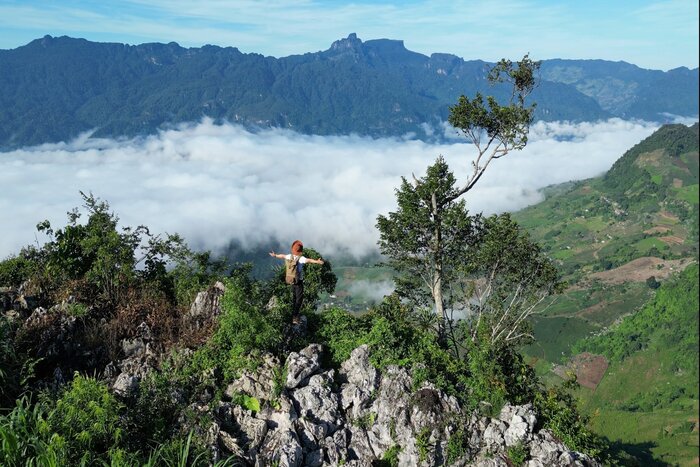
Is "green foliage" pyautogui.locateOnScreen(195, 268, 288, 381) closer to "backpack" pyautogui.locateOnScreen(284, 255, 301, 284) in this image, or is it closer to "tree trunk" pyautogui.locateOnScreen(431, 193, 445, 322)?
"backpack" pyautogui.locateOnScreen(284, 255, 301, 284)

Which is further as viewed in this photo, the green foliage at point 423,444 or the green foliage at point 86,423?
the green foliage at point 423,444

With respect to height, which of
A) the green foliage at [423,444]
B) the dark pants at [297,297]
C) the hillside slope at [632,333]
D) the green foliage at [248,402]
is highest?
the dark pants at [297,297]

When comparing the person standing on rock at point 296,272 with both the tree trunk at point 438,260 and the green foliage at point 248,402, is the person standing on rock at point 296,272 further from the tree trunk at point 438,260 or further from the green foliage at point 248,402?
the tree trunk at point 438,260

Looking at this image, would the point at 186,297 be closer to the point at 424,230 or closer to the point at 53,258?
the point at 53,258

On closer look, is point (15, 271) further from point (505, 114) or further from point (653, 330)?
point (653, 330)

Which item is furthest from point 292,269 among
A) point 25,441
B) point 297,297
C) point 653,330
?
point 653,330

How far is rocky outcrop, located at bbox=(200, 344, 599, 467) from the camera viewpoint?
1002 centimetres

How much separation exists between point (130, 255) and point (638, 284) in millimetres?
164829

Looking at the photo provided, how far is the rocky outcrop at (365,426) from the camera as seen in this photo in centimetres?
1002

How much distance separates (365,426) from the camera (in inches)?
425

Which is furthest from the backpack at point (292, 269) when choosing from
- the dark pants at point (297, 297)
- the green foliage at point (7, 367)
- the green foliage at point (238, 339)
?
the green foliage at point (7, 367)

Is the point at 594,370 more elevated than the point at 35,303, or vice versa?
the point at 35,303

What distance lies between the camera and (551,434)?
1069cm

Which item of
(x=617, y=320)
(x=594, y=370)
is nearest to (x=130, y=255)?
(x=594, y=370)
